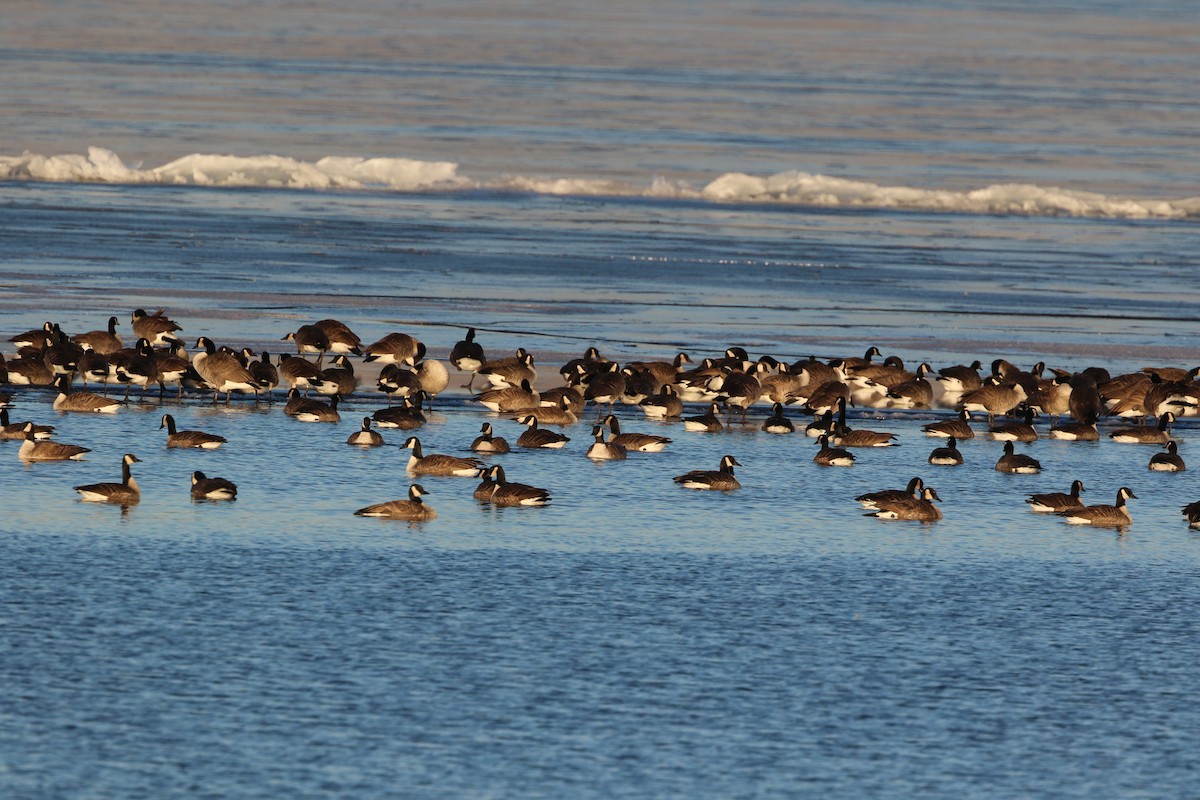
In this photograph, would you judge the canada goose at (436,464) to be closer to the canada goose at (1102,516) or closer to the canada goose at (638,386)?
the canada goose at (638,386)

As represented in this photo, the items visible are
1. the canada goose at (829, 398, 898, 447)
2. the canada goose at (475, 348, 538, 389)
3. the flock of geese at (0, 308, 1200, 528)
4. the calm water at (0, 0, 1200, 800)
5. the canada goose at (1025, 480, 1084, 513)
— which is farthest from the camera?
the canada goose at (475, 348, 538, 389)

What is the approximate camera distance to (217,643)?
13.0 metres

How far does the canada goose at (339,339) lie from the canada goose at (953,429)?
8.18m


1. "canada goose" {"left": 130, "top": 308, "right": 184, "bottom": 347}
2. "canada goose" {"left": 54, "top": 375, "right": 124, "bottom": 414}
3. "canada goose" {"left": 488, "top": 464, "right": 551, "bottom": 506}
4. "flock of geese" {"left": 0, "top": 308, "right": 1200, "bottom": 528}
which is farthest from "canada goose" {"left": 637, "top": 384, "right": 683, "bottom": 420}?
"canada goose" {"left": 130, "top": 308, "right": 184, "bottom": 347}

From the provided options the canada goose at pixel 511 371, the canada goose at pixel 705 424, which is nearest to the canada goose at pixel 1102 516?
the canada goose at pixel 705 424

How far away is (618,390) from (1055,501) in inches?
276

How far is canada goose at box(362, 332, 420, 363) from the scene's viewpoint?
2622 centimetres

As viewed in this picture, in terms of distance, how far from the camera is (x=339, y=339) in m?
26.7

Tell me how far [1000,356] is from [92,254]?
18.3 m

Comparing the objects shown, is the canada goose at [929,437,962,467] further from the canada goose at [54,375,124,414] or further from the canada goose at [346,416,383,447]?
the canada goose at [54,375,124,414]

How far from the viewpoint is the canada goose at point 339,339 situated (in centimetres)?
2670

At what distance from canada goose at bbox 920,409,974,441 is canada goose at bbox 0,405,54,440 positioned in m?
10.4

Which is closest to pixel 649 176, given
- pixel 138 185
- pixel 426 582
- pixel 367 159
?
pixel 367 159

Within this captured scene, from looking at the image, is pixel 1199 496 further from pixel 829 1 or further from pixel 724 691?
pixel 829 1
